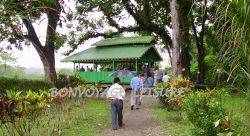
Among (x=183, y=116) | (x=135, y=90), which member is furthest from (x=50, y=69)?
(x=183, y=116)

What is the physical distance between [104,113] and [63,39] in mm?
9993

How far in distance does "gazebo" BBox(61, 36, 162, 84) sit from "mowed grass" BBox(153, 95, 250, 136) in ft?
38.7

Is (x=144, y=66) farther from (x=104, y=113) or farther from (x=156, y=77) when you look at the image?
(x=104, y=113)

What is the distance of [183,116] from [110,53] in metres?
19.8

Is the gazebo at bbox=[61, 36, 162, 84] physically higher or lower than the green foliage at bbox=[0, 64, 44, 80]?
higher

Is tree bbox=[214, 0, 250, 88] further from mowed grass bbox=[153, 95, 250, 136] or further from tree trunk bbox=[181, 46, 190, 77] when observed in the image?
tree trunk bbox=[181, 46, 190, 77]

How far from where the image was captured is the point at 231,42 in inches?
→ 173

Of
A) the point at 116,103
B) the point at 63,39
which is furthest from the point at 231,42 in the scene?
the point at 63,39

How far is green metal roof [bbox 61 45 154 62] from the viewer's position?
30623 millimetres

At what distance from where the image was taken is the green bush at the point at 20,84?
64.7 feet

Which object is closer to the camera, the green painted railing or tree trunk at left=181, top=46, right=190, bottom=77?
tree trunk at left=181, top=46, right=190, bottom=77

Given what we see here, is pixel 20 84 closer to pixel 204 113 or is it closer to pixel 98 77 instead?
pixel 98 77

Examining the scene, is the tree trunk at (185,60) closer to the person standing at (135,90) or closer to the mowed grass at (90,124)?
the person standing at (135,90)

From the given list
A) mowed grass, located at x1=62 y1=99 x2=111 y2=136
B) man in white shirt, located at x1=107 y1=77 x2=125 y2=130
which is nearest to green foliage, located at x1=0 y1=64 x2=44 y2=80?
mowed grass, located at x1=62 y1=99 x2=111 y2=136
